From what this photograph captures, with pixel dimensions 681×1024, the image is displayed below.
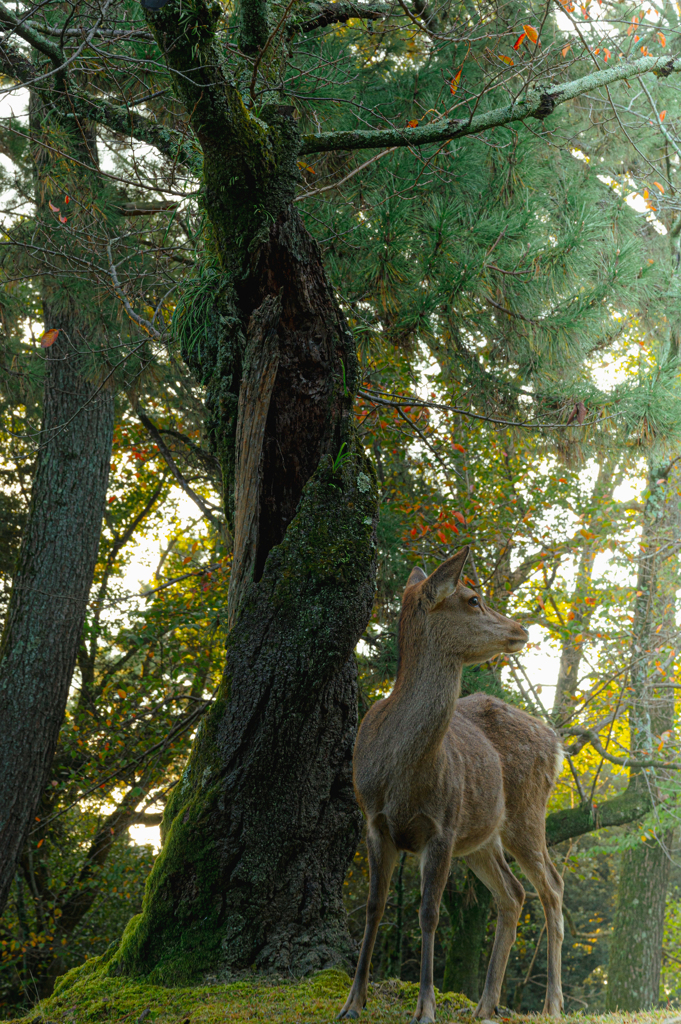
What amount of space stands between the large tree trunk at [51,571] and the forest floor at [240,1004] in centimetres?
448

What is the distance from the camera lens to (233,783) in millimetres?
3617

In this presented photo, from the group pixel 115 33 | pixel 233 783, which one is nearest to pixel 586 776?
pixel 233 783

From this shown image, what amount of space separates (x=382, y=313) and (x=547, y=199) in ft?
6.76

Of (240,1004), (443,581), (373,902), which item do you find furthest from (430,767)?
(240,1004)

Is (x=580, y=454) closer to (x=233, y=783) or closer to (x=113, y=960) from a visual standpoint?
(x=233, y=783)

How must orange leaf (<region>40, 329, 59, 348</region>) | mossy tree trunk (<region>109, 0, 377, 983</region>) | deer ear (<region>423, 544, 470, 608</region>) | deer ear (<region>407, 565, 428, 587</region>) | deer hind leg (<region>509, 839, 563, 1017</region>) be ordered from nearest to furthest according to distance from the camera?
deer ear (<region>423, 544, 470, 608</region>)
mossy tree trunk (<region>109, 0, 377, 983</region>)
deer ear (<region>407, 565, 428, 587</region>)
deer hind leg (<region>509, 839, 563, 1017</region>)
orange leaf (<region>40, 329, 59, 348</region>)

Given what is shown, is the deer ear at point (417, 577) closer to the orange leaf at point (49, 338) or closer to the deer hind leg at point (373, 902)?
the deer hind leg at point (373, 902)

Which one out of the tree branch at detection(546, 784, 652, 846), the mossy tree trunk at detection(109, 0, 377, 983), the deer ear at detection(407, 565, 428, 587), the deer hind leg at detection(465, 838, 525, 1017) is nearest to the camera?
the mossy tree trunk at detection(109, 0, 377, 983)

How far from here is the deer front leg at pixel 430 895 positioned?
9.96 ft

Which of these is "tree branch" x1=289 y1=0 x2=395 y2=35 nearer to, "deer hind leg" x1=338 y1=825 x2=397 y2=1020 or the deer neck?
the deer neck

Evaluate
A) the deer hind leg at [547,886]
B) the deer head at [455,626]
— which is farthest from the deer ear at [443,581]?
the deer hind leg at [547,886]

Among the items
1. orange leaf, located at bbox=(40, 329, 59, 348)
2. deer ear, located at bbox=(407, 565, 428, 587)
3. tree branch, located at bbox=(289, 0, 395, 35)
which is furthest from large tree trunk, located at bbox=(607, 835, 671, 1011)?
tree branch, located at bbox=(289, 0, 395, 35)

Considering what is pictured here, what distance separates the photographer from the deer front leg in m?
3.04

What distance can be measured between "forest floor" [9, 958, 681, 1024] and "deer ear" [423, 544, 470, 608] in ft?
5.27
